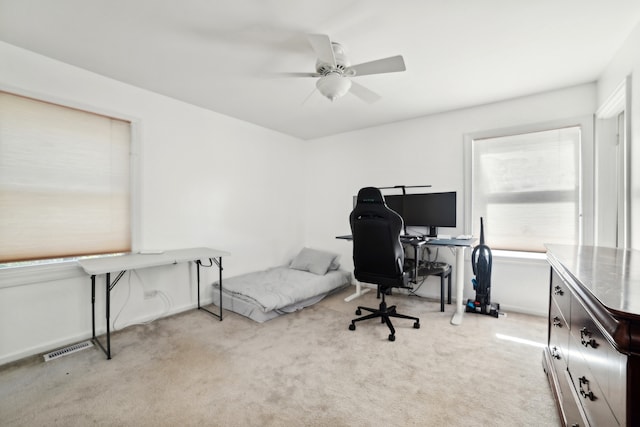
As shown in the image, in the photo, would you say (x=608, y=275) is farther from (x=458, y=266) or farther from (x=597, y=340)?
(x=458, y=266)

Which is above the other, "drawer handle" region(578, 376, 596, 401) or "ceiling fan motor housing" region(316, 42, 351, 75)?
"ceiling fan motor housing" region(316, 42, 351, 75)

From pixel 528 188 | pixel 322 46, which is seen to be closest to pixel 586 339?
pixel 322 46

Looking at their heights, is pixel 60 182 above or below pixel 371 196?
above

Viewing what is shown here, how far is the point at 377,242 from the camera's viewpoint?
255 centimetres

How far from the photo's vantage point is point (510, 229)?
10.9ft

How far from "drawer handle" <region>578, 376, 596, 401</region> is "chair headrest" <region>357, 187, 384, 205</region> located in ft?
5.39

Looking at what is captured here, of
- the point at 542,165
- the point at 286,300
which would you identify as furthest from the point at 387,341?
the point at 542,165

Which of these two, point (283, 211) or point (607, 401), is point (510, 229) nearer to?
point (607, 401)

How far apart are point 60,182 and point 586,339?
3685 mm

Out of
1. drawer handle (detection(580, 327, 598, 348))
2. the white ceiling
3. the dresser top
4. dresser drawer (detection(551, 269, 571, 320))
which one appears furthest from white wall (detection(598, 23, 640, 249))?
drawer handle (detection(580, 327, 598, 348))

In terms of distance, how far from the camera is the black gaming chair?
8.11ft

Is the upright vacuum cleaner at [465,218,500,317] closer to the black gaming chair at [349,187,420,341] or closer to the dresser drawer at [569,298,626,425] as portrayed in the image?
the black gaming chair at [349,187,420,341]

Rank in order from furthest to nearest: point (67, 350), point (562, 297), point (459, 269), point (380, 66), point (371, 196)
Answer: point (459, 269), point (371, 196), point (67, 350), point (380, 66), point (562, 297)

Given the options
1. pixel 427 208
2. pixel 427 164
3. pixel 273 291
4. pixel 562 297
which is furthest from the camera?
pixel 427 164
